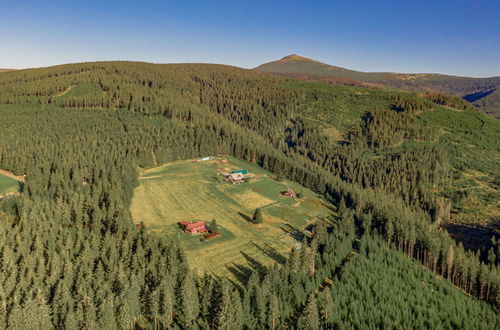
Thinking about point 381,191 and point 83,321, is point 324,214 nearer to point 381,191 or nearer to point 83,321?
point 381,191

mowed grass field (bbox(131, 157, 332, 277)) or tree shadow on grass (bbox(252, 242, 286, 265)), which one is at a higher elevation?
mowed grass field (bbox(131, 157, 332, 277))

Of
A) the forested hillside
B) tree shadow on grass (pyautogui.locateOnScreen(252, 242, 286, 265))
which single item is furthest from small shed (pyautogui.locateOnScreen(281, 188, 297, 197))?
tree shadow on grass (pyautogui.locateOnScreen(252, 242, 286, 265))

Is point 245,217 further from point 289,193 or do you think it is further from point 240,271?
point 240,271

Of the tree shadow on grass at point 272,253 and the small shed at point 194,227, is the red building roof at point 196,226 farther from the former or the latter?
the tree shadow on grass at point 272,253

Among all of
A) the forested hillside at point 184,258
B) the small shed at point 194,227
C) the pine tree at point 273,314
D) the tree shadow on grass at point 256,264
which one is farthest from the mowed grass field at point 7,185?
the pine tree at point 273,314

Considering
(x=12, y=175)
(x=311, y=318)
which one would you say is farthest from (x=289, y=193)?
(x=12, y=175)

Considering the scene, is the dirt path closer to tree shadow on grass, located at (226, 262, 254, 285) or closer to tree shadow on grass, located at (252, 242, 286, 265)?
tree shadow on grass, located at (226, 262, 254, 285)

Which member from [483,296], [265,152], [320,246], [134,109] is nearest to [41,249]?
[320,246]
